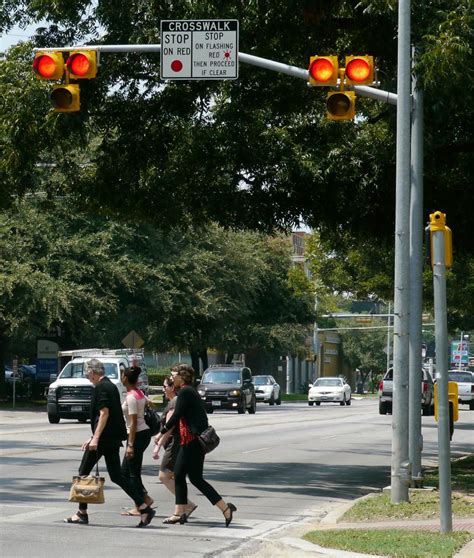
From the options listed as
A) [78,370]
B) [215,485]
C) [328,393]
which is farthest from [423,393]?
[215,485]

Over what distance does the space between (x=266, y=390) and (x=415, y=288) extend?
4548 centimetres

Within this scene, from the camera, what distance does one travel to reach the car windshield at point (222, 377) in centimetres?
4703

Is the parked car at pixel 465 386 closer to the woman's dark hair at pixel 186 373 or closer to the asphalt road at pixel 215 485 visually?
the asphalt road at pixel 215 485

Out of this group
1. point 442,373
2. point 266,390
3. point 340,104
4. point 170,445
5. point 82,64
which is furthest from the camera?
point 266,390

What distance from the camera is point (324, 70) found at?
14.5 metres

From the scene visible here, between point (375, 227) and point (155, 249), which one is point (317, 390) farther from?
point (375, 227)

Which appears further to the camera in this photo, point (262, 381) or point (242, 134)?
point (262, 381)

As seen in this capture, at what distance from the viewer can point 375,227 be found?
20266 mm

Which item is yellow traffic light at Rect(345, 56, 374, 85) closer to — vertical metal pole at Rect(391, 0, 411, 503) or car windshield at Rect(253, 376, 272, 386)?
vertical metal pole at Rect(391, 0, 411, 503)

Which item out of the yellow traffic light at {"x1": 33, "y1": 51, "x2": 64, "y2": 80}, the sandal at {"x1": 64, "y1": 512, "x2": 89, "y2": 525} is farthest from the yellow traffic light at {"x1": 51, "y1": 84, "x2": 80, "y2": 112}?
the sandal at {"x1": 64, "y1": 512, "x2": 89, "y2": 525}

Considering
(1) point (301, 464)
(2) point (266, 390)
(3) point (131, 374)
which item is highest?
(3) point (131, 374)

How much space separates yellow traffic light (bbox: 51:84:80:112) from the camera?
1449 centimetres

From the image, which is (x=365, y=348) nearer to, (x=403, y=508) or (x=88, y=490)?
(x=403, y=508)

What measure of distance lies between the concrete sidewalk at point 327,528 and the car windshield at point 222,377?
104ft
